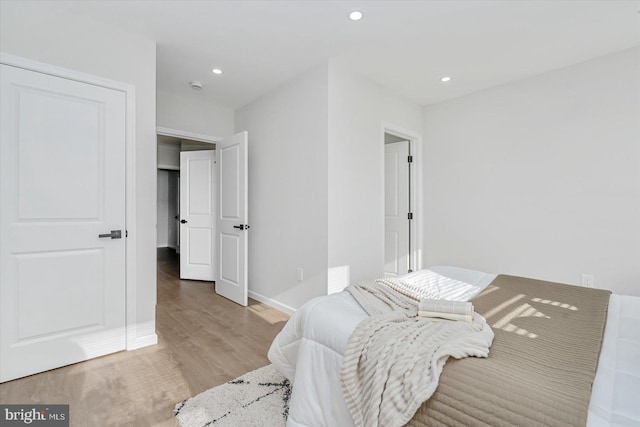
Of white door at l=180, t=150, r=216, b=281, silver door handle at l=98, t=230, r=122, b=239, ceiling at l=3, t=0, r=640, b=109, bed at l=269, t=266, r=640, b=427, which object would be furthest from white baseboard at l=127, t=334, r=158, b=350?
ceiling at l=3, t=0, r=640, b=109

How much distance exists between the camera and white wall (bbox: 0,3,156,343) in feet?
6.49

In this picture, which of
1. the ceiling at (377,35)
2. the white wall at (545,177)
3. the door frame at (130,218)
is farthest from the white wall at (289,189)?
the white wall at (545,177)

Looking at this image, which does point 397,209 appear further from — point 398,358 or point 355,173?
point 398,358

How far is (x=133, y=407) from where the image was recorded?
1.66m

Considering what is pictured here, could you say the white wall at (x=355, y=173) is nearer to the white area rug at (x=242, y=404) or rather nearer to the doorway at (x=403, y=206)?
the doorway at (x=403, y=206)

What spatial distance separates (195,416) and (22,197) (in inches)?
72.1

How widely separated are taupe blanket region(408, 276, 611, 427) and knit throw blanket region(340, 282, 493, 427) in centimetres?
4

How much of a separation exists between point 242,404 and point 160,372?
76 cm

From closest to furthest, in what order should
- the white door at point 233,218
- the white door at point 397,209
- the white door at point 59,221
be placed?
the white door at point 59,221, the white door at point 233,218, the white door at point 397,209

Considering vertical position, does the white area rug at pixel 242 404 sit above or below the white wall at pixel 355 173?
below

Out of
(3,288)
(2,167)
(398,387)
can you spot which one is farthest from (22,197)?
(398,387)

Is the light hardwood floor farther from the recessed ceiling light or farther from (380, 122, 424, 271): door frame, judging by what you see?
the recessed ceiling light

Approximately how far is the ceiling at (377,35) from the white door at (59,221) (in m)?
0.66

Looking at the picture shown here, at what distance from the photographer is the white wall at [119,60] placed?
1979 millimetres
